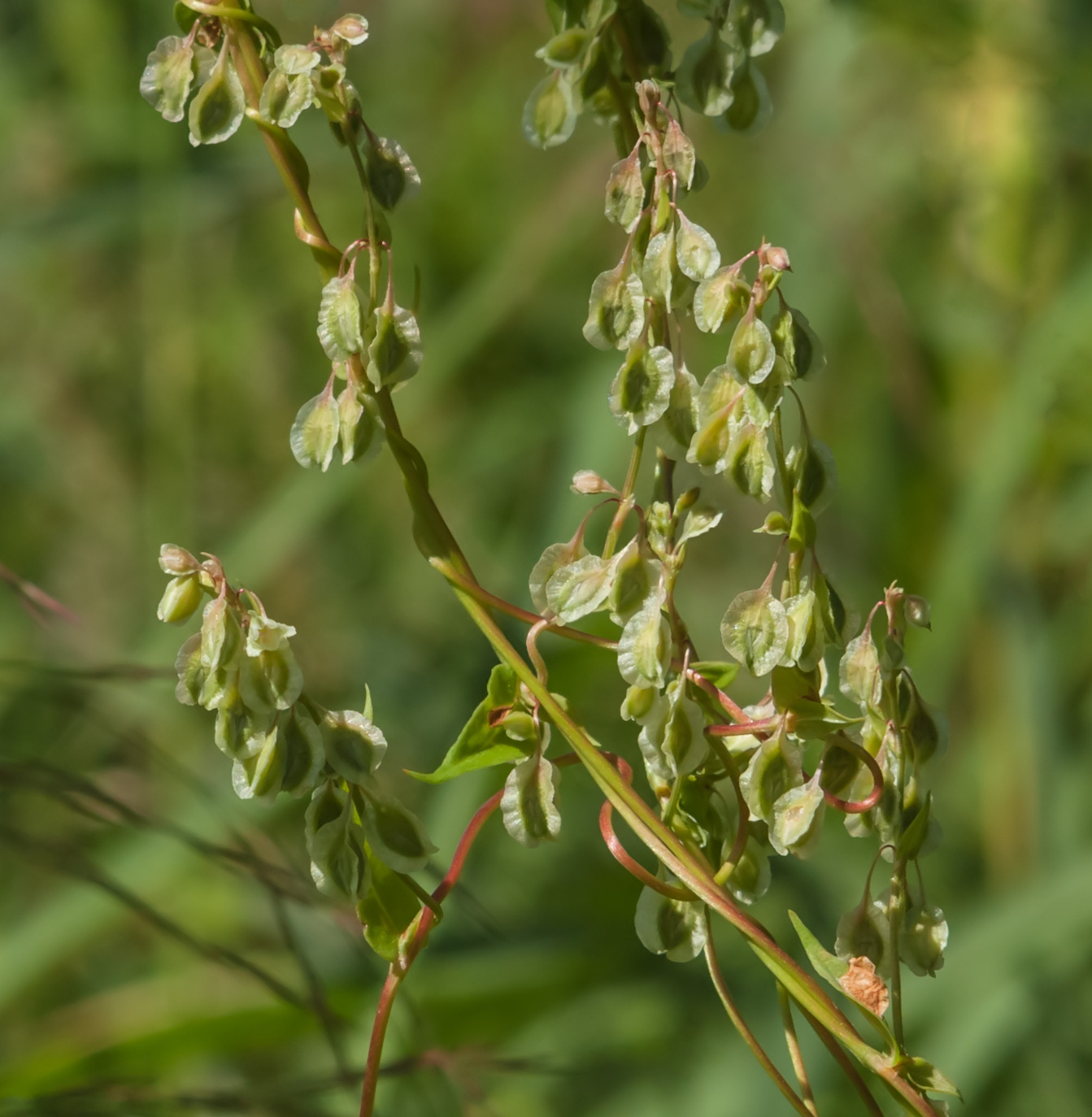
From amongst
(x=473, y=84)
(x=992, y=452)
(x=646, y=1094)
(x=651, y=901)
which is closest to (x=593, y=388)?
(x=992, y=452)

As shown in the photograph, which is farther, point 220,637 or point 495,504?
point 495,504

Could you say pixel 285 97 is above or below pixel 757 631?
above

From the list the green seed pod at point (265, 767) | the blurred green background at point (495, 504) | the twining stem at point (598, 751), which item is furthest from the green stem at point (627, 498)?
the blurred green background at point (495, 504)

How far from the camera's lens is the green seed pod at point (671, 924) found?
376 millimetres

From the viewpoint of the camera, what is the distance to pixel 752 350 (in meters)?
0.34

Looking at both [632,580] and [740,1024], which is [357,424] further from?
[740,1024]

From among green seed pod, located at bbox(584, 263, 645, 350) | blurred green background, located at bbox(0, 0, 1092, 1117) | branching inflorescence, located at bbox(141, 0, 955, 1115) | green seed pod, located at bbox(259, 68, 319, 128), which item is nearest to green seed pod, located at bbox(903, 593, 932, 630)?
branching inflorescence, located at bbox(141, 0, 955, 1115)

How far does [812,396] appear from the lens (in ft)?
5.12

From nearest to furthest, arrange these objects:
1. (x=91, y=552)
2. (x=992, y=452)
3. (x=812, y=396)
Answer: (x=992, y=452) < (x=812, y=396) < (x=91, y=552)

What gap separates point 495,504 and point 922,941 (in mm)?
1382

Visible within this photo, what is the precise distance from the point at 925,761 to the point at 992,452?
0.85m

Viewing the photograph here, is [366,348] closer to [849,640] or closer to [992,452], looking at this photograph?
[849,640]

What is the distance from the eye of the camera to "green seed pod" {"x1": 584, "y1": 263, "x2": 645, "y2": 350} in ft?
1.17

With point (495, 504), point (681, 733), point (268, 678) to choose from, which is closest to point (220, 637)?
point (268, 678)
